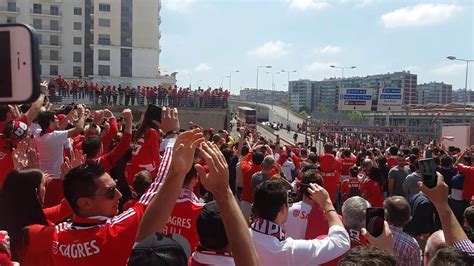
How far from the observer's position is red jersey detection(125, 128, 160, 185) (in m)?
6.19

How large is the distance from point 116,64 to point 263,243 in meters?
66.4

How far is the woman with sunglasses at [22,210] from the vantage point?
311 cm

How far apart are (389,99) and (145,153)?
40.2 meters

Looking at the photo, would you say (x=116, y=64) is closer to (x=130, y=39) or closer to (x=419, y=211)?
(x=130, y=39)

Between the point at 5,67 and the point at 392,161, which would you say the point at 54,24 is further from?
the point at 5,67

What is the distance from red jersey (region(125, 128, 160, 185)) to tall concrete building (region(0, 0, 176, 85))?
201ft

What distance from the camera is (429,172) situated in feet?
9.93

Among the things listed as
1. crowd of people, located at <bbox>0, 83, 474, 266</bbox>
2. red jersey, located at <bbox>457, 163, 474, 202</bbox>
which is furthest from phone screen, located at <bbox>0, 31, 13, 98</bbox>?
red jersey, located at <bbox>457, 163, 474, 202</bbox>

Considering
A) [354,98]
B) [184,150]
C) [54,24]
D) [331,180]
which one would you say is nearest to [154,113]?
[184,150]

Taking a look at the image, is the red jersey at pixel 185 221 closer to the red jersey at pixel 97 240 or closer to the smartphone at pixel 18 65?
the red jersey at pixel 97 240

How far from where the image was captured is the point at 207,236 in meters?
2.97

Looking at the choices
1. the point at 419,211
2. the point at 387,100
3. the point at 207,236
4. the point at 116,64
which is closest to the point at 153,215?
the point at 207,236

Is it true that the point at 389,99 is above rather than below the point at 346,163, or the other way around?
above

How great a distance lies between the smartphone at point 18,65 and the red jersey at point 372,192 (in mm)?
7040
